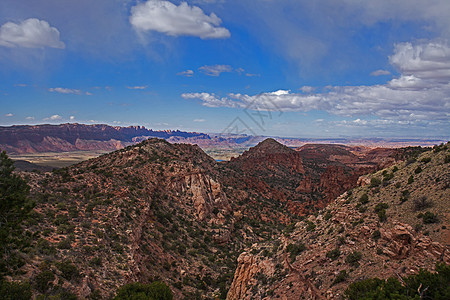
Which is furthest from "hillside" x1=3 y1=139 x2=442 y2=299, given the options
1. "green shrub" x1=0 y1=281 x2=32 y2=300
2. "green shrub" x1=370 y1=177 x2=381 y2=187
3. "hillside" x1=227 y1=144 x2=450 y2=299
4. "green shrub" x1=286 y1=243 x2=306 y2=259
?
"green shrub" x1=370 y1=177 x2=381 y2=187

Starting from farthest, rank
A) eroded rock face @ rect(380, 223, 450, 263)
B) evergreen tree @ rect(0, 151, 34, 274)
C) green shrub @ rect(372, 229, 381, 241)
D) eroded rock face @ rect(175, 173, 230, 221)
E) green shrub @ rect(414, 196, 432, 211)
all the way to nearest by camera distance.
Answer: eroded rock face @ rect(175, 173, 230, 221)
green shrub @ rect(372, 229, 381, 241)
green shrub @ rect(414, 196, 432, 211)
evergreen tree @ rect(0, 151, 34, 274)
eroded rock face @ rect(380, 223, 450, 263)

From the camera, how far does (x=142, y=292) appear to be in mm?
17234

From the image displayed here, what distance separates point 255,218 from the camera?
55875 mm

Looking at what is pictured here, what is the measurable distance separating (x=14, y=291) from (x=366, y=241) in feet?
73.1

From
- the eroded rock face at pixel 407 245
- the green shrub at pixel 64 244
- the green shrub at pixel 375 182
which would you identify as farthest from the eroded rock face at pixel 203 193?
the eroded rock face at pixel 407 245

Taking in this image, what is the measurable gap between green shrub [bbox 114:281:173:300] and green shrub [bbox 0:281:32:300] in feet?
16.1

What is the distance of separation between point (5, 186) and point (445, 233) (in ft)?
89.4

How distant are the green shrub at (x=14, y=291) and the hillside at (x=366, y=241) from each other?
53.8ft

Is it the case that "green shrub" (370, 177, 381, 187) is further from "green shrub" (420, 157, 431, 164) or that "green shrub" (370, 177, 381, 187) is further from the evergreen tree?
the evergreen tree

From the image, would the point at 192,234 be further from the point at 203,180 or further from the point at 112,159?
the point at 112,159

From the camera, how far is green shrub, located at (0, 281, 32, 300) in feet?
42.0

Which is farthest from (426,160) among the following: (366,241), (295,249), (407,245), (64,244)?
(64,244)

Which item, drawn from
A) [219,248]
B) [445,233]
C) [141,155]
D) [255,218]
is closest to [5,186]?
[445,233]

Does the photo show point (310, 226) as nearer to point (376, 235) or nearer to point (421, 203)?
point (376, 235)
